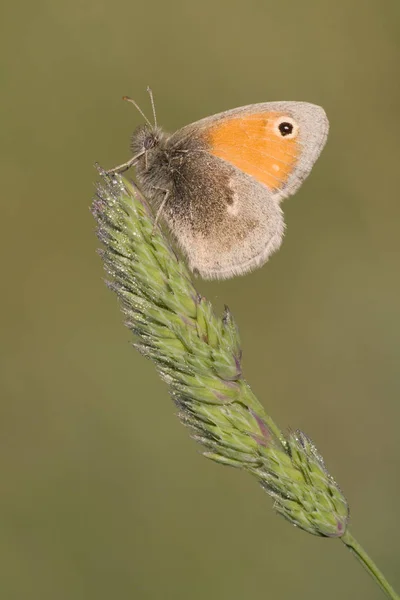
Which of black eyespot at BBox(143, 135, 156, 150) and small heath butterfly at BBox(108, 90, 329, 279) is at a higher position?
black eyespot at BBox(143, 135, 156, 150)

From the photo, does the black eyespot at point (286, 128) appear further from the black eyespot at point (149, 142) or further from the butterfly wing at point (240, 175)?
the black eyespot at point (149, 142)

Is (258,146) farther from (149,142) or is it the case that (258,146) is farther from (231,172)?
Result: (149,142)

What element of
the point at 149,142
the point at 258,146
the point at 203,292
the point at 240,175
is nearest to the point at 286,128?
the point at 258,146

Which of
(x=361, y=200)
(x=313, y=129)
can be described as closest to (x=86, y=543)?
(x=313, y=129)

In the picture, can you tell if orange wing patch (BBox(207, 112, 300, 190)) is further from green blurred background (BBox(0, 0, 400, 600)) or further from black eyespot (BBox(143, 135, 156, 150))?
green blurred background (BBox(0, 0, 400, 600))

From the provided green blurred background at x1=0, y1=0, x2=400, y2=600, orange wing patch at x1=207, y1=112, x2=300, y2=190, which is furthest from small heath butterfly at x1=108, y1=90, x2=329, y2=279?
green blurred background at x1=0, y1=0, x2=400, y2=600

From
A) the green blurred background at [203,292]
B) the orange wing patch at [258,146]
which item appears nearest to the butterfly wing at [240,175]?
the orange wing patch at [258,146]

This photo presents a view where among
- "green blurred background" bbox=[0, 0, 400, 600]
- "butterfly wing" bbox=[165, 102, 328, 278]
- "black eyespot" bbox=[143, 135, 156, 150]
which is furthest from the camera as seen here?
"green blurred background" bbox=[0, 0, 400, 600]

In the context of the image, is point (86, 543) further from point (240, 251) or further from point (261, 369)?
point (240, 251)
